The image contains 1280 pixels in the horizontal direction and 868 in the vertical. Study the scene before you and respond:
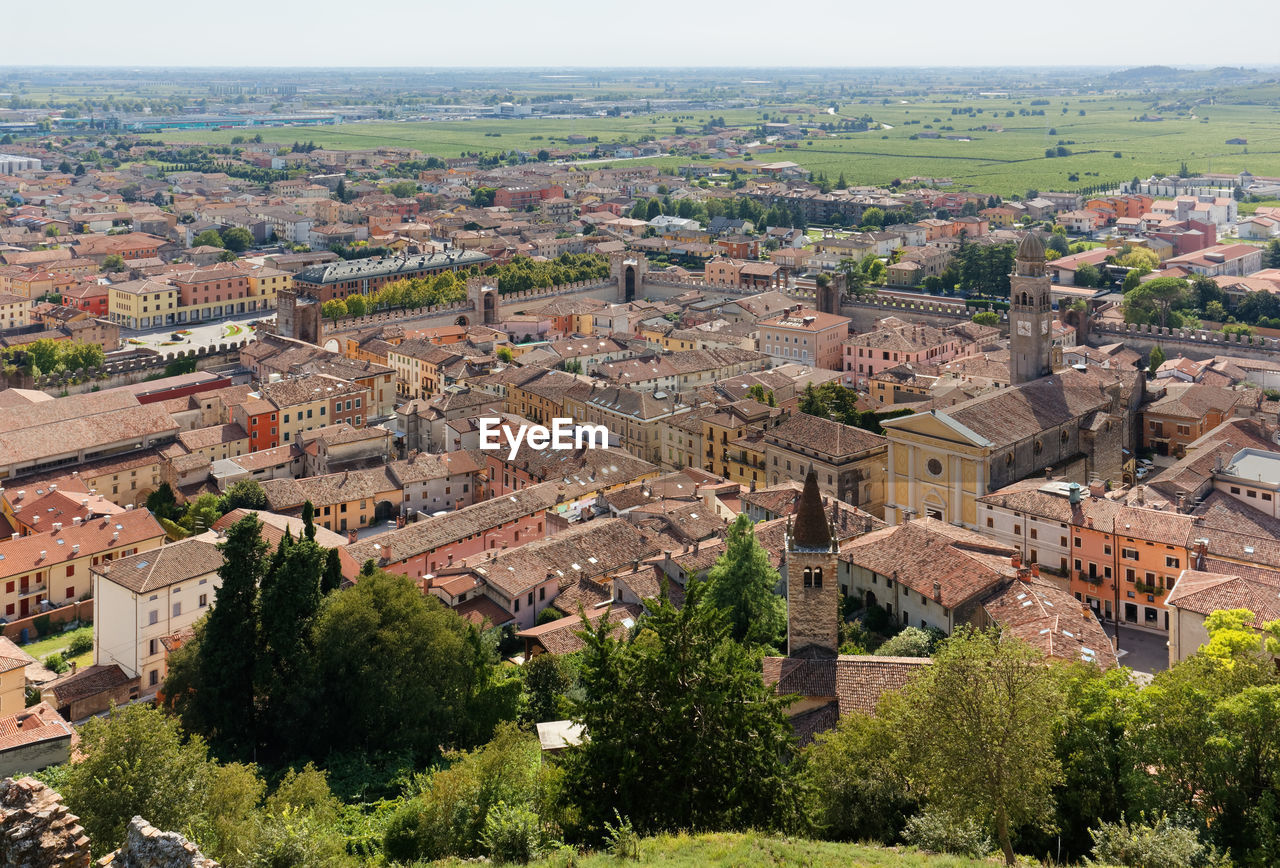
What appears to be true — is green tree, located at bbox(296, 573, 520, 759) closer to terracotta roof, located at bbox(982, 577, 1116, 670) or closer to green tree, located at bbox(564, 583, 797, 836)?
green tree, located at bbox(564, 583, 797, 836)

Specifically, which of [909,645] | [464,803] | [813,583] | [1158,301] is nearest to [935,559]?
[909,645]

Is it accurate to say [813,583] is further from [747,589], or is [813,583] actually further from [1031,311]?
[1031,311]

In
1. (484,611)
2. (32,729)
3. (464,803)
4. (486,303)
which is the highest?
(486,303)

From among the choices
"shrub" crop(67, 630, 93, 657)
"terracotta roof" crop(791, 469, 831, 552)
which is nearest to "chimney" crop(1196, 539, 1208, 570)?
"terracotta roof" crop(791, 469, 831, 552)

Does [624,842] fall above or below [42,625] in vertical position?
above

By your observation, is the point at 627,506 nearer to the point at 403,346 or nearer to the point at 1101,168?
the point at 403,346

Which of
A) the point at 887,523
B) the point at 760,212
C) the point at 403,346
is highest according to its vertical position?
the point at 760,212

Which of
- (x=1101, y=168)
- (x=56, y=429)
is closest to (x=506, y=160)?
(x=1101, y=168)
